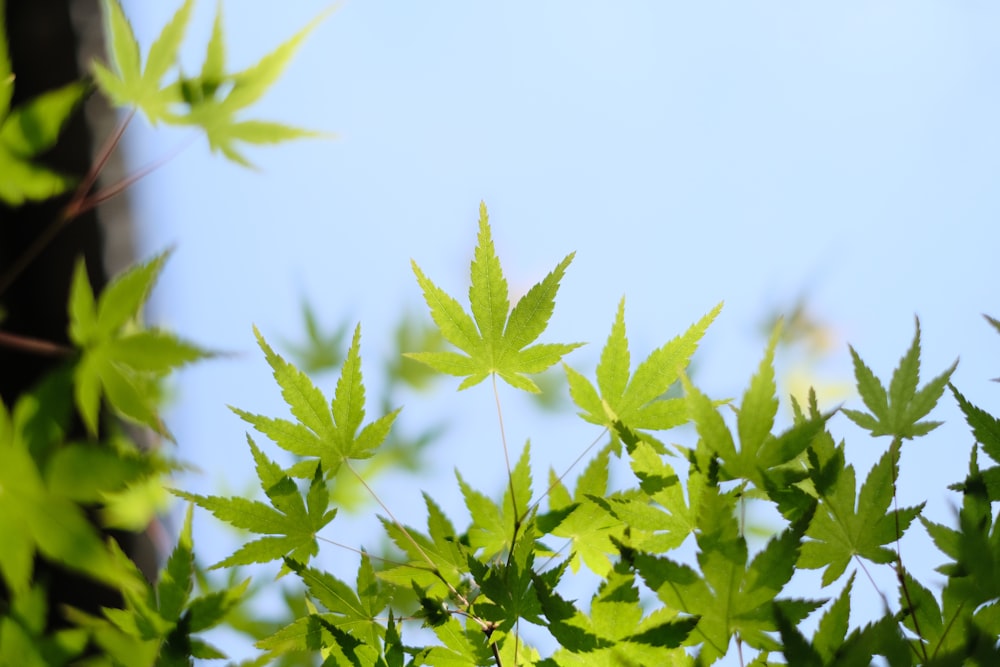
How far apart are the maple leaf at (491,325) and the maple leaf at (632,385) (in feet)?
0.08

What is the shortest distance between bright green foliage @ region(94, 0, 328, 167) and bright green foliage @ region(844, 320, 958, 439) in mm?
506

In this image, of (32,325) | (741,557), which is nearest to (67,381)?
(741,557)

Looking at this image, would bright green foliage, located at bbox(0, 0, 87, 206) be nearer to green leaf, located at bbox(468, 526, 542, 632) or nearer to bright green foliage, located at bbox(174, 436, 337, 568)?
bright green foliage, located at bbox(174, 436, 337, 568)

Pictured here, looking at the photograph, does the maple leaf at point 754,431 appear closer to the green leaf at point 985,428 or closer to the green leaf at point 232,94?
A: the green leaf at point 985,428

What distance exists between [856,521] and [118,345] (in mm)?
427

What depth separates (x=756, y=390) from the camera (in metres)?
0.34

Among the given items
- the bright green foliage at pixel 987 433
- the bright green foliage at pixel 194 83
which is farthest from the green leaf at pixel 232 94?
the bright green foliage at pixel 987 433

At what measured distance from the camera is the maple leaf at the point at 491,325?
0.44m

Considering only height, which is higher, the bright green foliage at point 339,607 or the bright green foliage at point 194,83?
the bright green foliage at point 194,83

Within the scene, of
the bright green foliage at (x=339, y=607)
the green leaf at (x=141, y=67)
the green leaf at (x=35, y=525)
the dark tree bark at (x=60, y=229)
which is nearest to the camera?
the green leaf at (x=35, y=525)

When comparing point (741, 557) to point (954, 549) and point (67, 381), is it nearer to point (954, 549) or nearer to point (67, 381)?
point (954, 549)

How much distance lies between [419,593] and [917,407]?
329 mm

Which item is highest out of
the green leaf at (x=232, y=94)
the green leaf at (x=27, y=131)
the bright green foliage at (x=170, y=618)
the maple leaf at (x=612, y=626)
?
the green leaf at (x=232, y=94)

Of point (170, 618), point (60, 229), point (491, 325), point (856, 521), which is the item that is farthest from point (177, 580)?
point (60, 229)
